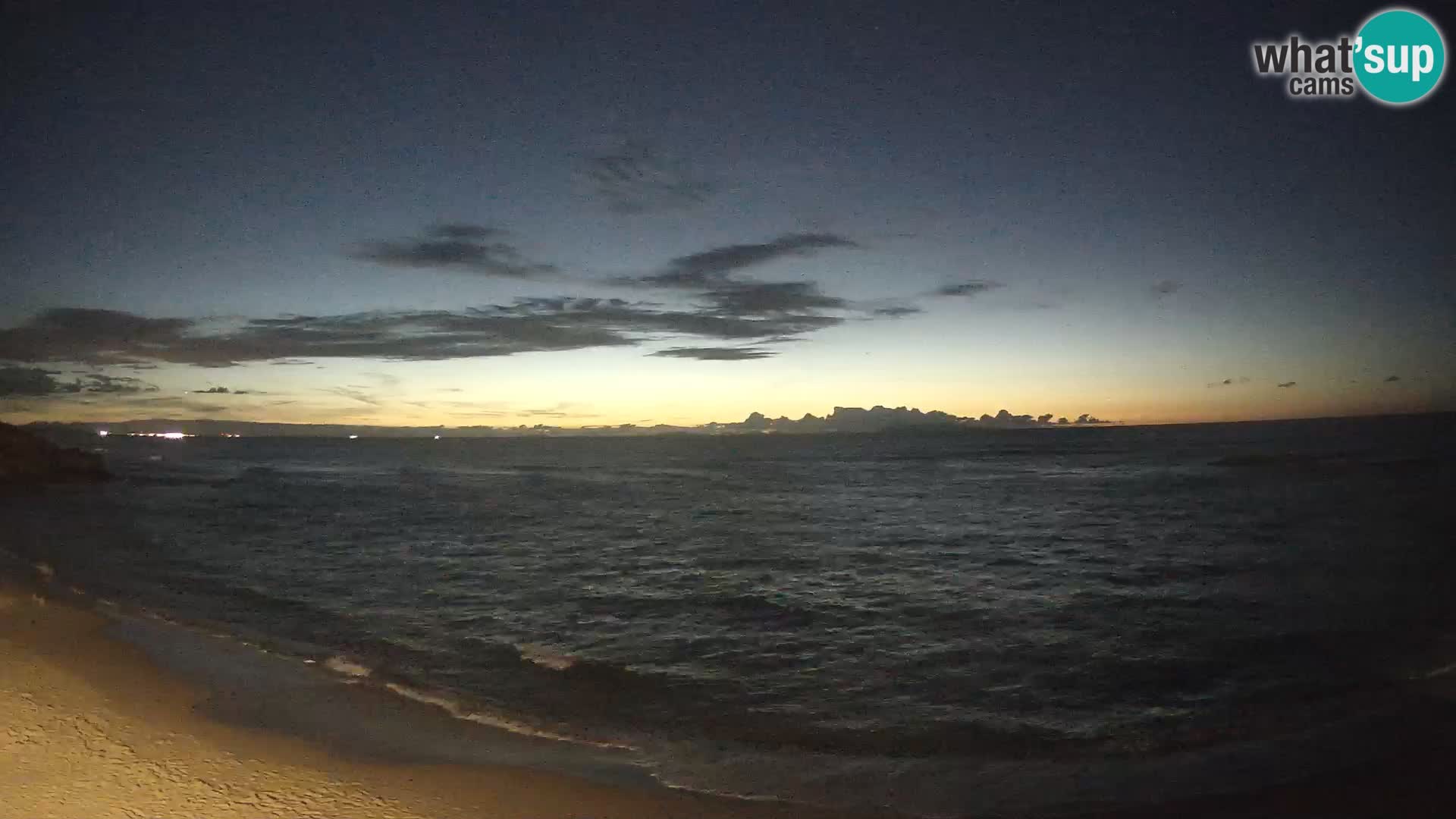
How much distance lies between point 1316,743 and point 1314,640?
7.49m

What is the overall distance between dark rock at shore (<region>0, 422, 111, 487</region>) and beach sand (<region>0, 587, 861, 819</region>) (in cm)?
6123

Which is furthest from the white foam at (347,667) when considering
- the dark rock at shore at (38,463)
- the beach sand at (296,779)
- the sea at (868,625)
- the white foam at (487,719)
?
the dark rock at shore at (38,463)

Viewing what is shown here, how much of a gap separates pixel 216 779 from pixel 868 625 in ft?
44.2

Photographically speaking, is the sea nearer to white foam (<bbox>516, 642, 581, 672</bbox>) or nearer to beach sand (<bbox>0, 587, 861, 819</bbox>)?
white foam (<bbox>516, 642, 581, 672</bbox>)

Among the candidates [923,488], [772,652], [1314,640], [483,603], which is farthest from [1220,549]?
[923,488]

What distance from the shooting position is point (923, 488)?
5975 centimetres

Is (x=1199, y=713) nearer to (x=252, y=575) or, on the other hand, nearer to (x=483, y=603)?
(x=483, y=603)

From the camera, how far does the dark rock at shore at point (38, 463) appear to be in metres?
56.2

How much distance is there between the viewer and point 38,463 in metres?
58.4

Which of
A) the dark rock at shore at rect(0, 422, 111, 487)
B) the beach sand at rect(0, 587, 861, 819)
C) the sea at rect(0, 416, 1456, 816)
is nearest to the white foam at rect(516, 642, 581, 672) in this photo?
the sea at rect(0, 416, 1456, 816)

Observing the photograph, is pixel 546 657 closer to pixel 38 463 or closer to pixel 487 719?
pixel 487 719

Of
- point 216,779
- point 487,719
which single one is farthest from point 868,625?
point 216,779

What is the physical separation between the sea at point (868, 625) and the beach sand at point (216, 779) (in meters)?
1.13

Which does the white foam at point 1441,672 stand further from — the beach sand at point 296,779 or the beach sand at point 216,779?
the beach sand at point 216,779
